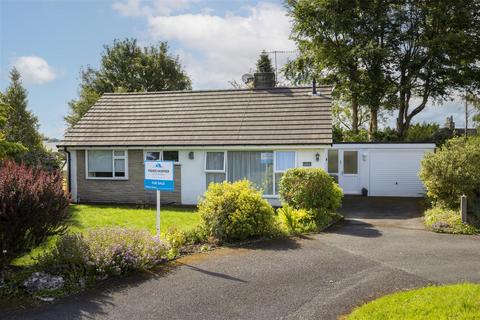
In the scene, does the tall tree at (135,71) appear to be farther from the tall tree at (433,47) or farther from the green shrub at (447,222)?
the green shrub at (447,222)

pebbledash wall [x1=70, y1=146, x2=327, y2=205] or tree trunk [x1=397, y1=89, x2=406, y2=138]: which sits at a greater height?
tree trunk [x1=397, y1=89, x2=406, y2=138]

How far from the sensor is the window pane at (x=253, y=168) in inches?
696

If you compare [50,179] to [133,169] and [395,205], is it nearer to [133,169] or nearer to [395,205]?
[133,169]

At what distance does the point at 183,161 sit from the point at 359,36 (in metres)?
16.9

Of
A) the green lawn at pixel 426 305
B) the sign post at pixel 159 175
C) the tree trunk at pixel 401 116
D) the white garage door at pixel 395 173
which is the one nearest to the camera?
the green lawn at pixel 426 305

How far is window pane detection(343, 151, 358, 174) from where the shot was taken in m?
21.7

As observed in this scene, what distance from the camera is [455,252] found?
32.6 ft

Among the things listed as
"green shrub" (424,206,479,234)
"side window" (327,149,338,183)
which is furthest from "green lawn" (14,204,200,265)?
"side window" (327,149,338,183)

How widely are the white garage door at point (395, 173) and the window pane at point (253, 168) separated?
643 cm

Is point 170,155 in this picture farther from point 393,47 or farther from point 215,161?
point 393,47

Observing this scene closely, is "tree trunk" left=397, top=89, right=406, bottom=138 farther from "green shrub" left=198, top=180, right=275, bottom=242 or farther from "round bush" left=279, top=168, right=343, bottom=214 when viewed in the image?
"green shrub" left=198, top=180, right=275, bottom=242

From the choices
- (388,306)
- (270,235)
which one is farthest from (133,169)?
(388,306)

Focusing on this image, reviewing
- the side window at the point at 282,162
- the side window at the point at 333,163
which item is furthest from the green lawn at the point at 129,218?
the side window at the point at 333,163

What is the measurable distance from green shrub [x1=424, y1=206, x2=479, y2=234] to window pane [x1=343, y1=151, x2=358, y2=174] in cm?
754
